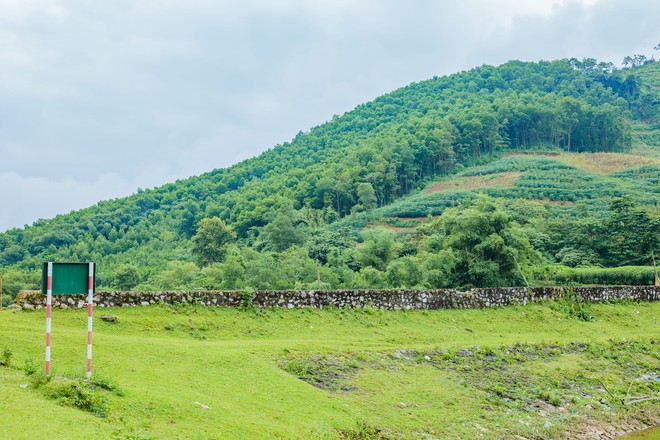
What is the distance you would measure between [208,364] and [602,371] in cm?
1428

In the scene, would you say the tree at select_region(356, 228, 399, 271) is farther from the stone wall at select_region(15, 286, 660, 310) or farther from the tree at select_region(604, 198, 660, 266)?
the stone wall at select_region(15, 286, 660, 310)

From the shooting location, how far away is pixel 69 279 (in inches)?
443

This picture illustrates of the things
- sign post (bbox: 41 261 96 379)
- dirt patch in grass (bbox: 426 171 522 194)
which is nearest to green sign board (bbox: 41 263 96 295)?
sign post (bbox: 41 261 96 379)

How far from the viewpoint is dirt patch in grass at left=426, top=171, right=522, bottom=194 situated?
106 meters

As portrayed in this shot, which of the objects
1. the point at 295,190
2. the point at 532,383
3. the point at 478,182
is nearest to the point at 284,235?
the point at 295,190

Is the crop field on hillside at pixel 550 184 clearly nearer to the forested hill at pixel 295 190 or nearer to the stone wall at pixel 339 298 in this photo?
the forested hill at pixel 295 190

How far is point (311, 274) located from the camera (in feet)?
171

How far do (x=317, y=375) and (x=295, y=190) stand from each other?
109 m

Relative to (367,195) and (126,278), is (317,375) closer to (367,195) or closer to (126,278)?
(126,278)

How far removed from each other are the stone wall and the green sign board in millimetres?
6995

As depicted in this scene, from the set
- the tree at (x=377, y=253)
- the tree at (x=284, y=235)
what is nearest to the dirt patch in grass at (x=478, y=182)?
the tree at (x=284, y=235)

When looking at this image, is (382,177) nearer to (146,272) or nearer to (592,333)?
(146,272)

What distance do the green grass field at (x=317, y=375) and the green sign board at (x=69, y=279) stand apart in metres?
1.53

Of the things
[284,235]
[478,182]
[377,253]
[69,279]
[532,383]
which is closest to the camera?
[69,279]
